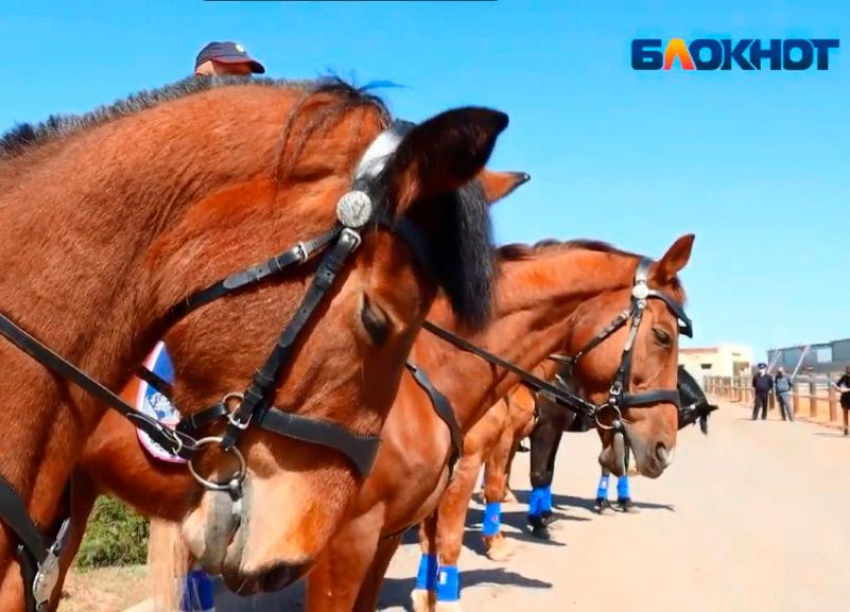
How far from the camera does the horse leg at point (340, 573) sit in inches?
142

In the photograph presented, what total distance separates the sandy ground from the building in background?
20.5m

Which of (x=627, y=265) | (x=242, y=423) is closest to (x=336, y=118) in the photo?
(x=242, y=423)

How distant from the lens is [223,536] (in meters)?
1.58

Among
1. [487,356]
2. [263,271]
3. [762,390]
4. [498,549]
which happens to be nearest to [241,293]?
[263,271]

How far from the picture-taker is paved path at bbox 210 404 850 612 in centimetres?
672

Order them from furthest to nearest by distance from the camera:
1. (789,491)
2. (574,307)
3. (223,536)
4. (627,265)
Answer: (789,491) < (627,265) < (574,307) < (223,536)

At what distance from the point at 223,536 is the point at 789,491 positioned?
12.0 metres

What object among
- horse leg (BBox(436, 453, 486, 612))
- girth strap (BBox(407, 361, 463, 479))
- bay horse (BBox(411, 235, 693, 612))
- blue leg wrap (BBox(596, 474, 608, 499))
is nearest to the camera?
girth strap (BBox(407, 361, 463, 479))

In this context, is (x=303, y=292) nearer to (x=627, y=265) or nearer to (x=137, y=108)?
(x=137, y=108)

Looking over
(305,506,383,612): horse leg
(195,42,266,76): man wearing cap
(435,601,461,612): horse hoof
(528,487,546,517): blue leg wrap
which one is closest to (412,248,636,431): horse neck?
(305,506,383,612): horse leg

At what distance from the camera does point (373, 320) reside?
1.62m

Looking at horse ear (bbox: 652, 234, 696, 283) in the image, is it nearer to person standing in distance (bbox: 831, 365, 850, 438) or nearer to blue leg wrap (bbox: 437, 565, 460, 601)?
blue leg wrap (bbox: 437, 565, 460, 601)

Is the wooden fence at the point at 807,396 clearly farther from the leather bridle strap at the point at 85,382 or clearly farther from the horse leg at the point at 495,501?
the leather bridle strap at the point at 85,382

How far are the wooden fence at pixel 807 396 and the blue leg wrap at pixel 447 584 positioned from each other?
794 inches
